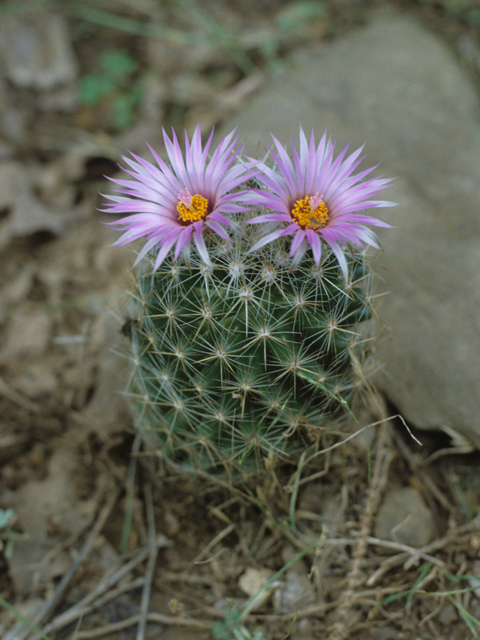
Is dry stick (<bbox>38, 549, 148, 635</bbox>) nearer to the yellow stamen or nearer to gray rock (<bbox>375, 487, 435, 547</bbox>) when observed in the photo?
gray rock (<bbox>375, 487, 435, 547</bbox>)

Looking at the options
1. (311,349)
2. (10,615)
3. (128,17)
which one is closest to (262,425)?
(311,349)

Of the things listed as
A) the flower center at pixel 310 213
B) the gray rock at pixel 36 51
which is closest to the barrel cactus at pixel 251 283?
the flower center at pixel 310 213

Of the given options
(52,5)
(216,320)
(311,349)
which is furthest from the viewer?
(52,5)

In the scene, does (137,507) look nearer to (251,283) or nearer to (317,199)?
(251,283)

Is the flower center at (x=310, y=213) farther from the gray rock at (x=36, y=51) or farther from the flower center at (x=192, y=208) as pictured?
the gray rock at (x=36, y=51)

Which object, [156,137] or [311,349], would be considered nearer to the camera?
[311,349]

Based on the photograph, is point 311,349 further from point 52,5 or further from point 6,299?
point 52,5

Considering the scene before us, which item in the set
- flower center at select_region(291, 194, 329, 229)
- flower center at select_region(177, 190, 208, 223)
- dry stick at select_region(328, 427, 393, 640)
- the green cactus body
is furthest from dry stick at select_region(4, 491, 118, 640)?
flower center at select_region(291, 194, 329, 229)
